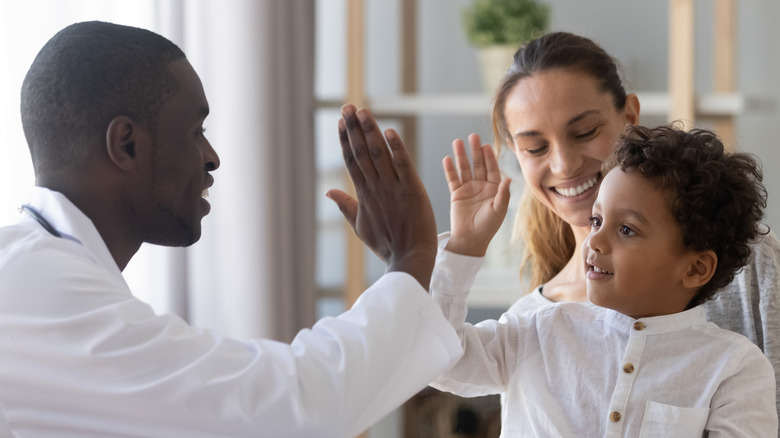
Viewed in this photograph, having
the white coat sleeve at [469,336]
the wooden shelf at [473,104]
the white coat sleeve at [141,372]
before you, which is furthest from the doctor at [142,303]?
the wooden shelf at [473,104]

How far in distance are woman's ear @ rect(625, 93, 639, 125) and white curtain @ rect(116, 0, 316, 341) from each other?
4.03ft

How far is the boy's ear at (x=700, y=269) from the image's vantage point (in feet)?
4.15

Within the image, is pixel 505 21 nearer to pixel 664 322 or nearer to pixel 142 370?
pixel 664 322

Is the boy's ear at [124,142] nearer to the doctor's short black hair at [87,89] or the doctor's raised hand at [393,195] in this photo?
the doctor's short black hair at [87,89]

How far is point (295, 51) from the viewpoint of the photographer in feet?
8.92

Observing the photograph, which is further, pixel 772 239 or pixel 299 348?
pixel 772 239

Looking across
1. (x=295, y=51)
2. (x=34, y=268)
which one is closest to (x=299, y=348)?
(x=34, y=268)

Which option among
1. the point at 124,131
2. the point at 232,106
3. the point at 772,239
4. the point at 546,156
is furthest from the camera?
the point at 232,106

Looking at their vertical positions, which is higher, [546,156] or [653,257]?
[546,156]

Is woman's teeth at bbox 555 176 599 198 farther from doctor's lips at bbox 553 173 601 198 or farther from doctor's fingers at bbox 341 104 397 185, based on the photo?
doctor's fingers at bbox 341 104 397 185

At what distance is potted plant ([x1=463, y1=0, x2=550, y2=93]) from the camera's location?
2.82m

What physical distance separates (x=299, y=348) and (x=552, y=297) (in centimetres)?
76

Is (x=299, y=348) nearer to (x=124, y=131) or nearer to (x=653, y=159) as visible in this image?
(x=124, y=131)

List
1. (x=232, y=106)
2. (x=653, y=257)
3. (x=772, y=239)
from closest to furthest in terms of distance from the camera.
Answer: (x=653, y=257), (x=772, y=239), (x=232, y=106)
